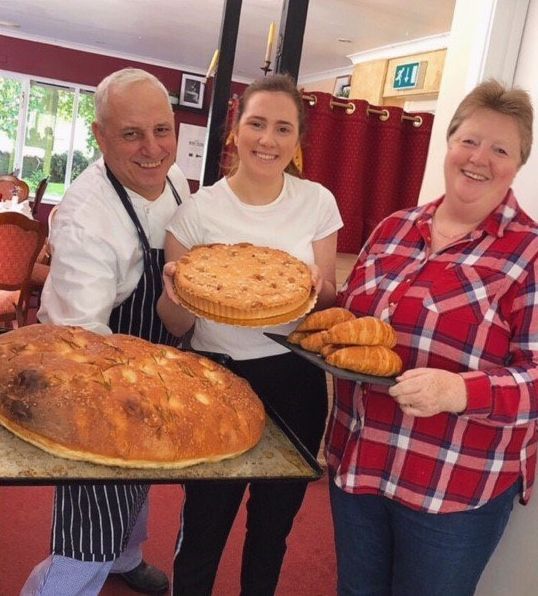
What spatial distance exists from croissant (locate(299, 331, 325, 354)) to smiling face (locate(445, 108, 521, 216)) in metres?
0.41

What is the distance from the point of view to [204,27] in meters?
6.48

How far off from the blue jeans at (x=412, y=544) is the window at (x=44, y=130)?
900 centimetres

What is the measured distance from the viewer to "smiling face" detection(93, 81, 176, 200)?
147 centimetres

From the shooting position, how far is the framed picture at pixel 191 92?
9750mm

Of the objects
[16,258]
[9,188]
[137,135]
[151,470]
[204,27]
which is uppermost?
[204,27]

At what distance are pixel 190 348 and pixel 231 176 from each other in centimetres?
43

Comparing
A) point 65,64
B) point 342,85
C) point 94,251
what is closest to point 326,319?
point 94,251

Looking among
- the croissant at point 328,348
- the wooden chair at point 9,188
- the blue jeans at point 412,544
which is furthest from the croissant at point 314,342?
the wooden chair at point 9,188

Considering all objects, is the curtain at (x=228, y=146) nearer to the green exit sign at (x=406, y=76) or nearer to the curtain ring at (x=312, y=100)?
the curtain ring at (x=312, y=100)

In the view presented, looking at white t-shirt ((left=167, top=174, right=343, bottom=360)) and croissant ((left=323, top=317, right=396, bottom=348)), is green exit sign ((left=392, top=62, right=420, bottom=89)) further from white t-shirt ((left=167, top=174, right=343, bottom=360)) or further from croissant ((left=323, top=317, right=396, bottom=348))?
croissant ((left=323, top=317, right=396, bottom=348))

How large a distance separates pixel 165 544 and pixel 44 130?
8.53 meters

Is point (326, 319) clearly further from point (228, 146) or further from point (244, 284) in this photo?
point (228, 146)

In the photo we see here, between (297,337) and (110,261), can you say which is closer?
(297,337)

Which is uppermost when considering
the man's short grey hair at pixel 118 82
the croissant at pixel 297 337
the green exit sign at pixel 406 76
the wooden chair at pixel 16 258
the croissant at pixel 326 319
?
the green exit sign at pixel 406 76
